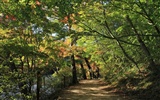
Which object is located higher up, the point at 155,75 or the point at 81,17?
the point at 81,17

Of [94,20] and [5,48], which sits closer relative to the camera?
[5,48]

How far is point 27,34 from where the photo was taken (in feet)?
42.5

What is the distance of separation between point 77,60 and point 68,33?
20257mm

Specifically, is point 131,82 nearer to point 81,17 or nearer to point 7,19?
point 81,17

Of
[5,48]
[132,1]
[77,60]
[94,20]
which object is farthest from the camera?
[77,60]

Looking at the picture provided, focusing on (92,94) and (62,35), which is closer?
(62,35)

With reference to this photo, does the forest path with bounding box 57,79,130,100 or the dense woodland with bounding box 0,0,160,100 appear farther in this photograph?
the forest path with bounding box 57,79,130,100

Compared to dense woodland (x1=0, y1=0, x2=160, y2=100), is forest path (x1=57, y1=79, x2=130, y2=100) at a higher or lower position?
lower

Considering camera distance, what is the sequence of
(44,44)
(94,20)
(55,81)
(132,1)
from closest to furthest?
(132,1) → (94,20) → (44,44) → (55,81)

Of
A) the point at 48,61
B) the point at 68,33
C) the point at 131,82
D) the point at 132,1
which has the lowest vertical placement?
the point at 131,82

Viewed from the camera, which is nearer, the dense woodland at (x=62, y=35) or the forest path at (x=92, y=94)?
the dense woodland at (x=62, y=35)

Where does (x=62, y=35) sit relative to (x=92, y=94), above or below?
above

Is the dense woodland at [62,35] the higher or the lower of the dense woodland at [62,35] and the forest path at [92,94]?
the higher

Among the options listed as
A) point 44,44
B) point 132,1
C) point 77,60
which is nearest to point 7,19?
point 44,44
